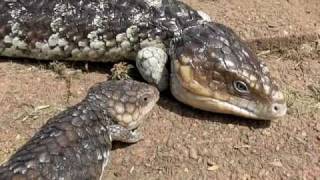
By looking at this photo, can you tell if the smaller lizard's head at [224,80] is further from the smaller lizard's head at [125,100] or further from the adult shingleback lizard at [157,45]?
the smaller lizard's head at [125,100]

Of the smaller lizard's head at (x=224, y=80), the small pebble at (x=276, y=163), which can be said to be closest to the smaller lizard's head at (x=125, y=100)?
the smaller lizard's head at (x=224, y=80)

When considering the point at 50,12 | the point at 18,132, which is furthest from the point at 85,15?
the point at 18,132

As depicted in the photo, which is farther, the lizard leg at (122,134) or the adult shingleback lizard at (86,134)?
the lizard leg at (122,134)

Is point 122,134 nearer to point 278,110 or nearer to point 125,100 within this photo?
point 125,100

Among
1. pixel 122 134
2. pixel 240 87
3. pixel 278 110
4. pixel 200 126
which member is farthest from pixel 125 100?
pixel 278 110

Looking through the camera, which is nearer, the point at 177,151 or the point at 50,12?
the point at 177,151

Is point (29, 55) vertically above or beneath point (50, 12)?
beneath

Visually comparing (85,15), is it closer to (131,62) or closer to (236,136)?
(131,62)

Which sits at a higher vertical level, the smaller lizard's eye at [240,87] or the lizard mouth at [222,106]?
the smaller lizard's eye at [240,87]
